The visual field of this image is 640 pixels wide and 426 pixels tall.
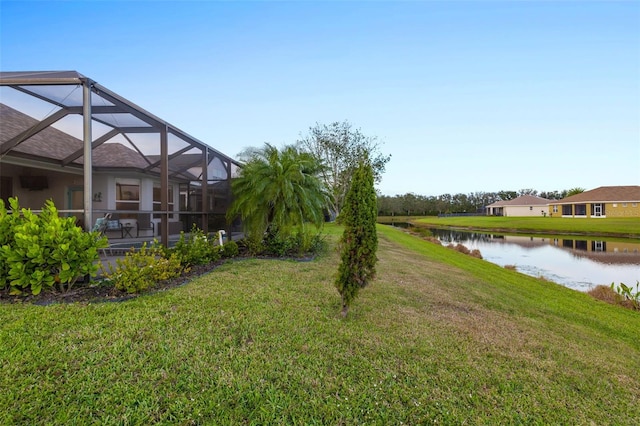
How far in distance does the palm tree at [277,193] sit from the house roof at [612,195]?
51060mm

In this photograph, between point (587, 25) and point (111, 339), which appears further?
point (587, 25)

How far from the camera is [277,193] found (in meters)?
7.62

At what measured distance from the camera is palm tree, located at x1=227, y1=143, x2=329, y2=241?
25.2 ft

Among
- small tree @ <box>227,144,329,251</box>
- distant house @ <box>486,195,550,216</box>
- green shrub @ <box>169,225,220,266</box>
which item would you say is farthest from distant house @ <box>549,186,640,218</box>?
green shrub @ <box>169,225,220,266</box>

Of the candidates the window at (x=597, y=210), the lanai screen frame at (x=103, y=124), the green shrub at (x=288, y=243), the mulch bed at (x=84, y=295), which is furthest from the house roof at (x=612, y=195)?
the mulch bed at (x=84, y=295)

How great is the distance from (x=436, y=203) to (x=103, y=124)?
71387 mm

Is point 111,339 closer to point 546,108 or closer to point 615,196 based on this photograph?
point 546,108

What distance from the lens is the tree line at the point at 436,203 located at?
65000 mm

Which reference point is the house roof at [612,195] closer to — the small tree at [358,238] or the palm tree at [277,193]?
the palm tree at [277,193]

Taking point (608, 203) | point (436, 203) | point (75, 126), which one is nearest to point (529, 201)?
point (436, 203)

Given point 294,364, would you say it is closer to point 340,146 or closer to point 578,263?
point 578,263

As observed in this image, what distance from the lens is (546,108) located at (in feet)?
52.1

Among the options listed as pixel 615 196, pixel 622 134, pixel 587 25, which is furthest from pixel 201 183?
pixel 615 196

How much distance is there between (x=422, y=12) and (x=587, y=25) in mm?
6146
